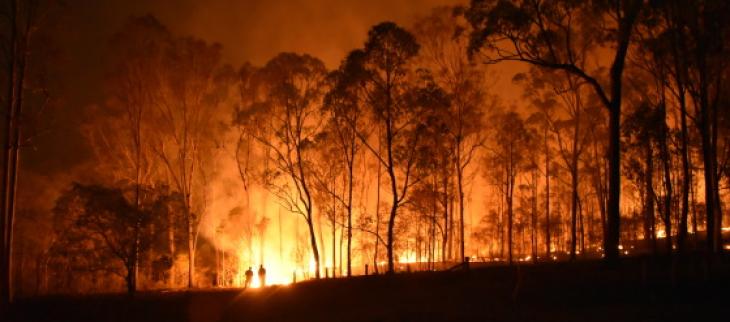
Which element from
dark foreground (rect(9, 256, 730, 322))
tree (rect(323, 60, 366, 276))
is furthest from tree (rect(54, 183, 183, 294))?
tree (rect(323, 60, 366, 276))

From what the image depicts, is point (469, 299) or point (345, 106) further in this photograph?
point (345, 106)

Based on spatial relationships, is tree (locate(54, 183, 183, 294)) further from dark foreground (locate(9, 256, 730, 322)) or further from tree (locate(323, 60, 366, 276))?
tree (locate(323, 60, 366, 276))

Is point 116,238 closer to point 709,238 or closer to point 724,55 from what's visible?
point 709,238

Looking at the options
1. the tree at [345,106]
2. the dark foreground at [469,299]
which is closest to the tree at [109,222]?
the dark foreground at [469,299]

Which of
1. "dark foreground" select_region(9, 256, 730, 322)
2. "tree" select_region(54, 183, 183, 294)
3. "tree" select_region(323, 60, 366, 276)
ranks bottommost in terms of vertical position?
"dark foreground" select_region(9, 256, 730, 322)

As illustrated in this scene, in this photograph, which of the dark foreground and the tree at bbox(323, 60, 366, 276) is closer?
the dark foreground

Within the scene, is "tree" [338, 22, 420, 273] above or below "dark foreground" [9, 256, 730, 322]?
above

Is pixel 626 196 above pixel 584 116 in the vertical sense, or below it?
below

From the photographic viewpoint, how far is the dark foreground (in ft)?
46.2

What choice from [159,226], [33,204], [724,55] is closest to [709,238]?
[724,55]

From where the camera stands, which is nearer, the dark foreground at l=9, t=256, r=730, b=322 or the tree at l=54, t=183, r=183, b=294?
the dark foreground at l=9, t=256, r=730, b=322

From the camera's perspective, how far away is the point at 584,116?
105 ft

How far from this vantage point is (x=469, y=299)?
16875mm

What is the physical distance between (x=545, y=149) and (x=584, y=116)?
5739 millimetres
